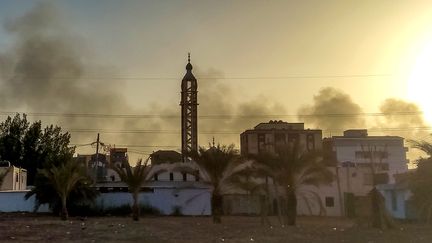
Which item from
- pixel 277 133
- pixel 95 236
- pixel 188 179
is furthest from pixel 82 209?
pixel 277 133

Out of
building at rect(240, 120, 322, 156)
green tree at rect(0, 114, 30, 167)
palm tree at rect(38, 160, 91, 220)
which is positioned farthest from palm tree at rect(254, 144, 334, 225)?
building at rect(240, 120, 322, 156)

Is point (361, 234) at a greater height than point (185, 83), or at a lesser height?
lesser

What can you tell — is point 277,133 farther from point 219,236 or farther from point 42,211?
point 219,236

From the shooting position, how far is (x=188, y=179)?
2522 inches

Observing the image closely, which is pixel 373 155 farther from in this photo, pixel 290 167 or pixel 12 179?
pixel 290 167

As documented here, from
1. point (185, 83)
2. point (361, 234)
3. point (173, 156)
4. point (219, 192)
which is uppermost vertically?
point (185, 83)

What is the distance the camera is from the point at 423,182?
31.6 meters

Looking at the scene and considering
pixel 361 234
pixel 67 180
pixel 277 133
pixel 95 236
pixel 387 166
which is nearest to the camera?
pixel 95 236

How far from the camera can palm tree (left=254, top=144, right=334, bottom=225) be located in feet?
115

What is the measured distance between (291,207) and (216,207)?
566 centimetres

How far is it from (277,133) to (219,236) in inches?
3384

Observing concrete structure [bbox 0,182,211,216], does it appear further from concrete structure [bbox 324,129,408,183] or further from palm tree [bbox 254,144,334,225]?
concrete structure [bbox 324,129,408,183]

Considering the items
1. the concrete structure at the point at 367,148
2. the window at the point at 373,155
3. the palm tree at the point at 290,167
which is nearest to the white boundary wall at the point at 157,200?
the palm tree at the point at 290,167

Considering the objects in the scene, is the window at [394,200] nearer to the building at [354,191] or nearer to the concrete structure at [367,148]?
the building at [354,191]
